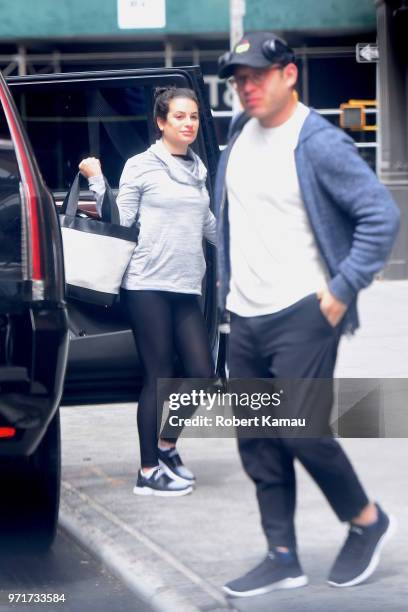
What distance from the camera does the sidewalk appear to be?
13.3 feet


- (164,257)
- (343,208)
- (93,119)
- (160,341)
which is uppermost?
(93,119)

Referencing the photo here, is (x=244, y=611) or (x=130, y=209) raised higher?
(x=130, y=209)

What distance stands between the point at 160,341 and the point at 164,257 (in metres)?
0.34

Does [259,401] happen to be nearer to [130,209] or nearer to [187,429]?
[130,209]

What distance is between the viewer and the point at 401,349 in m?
9.91

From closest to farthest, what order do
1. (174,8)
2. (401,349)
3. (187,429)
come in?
1. (187,429)
2. (401,349)
3. (174,8)

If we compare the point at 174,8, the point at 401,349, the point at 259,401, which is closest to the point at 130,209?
the point at 259,401

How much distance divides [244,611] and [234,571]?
1.43 ft

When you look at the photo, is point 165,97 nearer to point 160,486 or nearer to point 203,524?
point 160,486

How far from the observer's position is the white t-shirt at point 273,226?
403 centimetres

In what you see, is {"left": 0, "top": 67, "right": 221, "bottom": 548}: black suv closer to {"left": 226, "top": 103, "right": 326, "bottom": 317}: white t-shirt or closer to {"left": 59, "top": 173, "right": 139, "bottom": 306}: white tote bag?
{"left": 59, "top": 173, "right": 139, "bottom": 306}: white tote bag

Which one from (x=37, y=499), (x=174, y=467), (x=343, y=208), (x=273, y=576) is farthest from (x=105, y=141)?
(x=273, y=576)

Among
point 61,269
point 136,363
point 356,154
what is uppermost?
point 356,154

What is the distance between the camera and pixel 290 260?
159 inches
